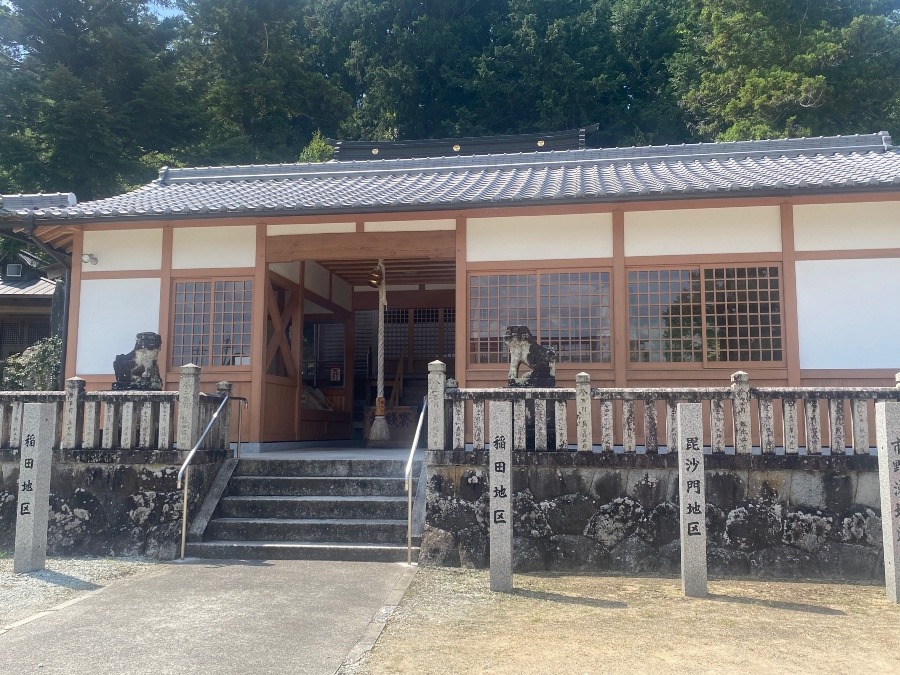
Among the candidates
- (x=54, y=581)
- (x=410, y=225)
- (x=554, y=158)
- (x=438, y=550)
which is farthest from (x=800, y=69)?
(x=54, y=581)

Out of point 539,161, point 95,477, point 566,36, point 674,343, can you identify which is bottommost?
point 95,477

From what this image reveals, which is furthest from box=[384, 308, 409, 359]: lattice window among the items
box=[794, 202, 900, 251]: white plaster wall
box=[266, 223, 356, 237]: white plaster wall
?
box=[794, 202, 900, 251]: white plaster wall

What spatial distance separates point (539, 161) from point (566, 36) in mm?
21791

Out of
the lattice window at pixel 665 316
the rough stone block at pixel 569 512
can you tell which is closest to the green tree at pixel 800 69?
the lattice window at pixel 665 316

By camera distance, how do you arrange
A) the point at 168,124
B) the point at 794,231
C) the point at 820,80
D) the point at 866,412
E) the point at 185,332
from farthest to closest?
the point at 168,124, the point at 820,80, the point at 185,332, the point at 794,231, the point at 866,412

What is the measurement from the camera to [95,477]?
9.22 metres

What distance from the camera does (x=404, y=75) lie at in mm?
35000

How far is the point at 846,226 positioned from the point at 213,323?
9.37 meters

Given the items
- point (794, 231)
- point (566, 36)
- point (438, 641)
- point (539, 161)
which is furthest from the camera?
point (566, 36)

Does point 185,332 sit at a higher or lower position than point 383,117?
lower

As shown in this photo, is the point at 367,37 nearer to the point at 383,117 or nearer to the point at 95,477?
the point at 383,117

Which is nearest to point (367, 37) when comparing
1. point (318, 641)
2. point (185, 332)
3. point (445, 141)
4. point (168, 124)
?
point (168, 124)

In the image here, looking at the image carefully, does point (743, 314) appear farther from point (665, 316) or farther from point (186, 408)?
point (186, 408)

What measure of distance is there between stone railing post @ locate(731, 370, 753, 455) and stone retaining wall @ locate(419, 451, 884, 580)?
129 mm
